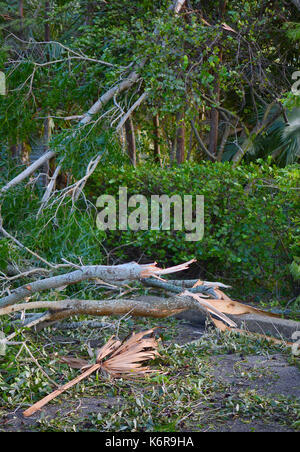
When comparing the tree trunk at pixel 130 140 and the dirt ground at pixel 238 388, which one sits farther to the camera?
the tree trunk at pixel 130 140

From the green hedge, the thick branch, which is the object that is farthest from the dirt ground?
the green hedge

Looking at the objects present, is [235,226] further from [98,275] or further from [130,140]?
[130,140]

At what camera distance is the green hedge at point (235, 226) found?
5.79 meters

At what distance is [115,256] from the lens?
6.71 meters

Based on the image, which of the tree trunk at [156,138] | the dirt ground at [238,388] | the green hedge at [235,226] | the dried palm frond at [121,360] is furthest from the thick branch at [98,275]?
the tree trunk at [156,138]

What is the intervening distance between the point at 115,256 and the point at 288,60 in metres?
4.85

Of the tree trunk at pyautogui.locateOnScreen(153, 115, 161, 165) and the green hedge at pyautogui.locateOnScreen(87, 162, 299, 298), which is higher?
the tree trunk at pyautogui.locateOnScreen(153, 115, 161, 165)

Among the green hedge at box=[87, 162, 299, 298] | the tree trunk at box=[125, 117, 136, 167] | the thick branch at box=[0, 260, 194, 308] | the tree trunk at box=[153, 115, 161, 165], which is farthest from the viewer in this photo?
the tree trunk at box=[153, 115, 161, 165]

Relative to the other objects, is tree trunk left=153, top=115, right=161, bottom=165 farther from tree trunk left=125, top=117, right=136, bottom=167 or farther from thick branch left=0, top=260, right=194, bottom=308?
thick branch left=0, top=260, right=194, bottom=308

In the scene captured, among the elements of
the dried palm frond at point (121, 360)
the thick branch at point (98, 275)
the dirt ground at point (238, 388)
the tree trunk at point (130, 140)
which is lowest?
the dirt ground at point (238, 388)

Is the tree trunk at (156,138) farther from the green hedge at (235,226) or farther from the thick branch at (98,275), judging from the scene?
the thick branch at (98,275)

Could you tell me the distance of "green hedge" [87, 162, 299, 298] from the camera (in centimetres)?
579

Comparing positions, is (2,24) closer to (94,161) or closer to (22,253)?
(94,161)
